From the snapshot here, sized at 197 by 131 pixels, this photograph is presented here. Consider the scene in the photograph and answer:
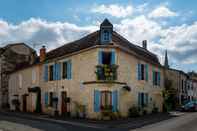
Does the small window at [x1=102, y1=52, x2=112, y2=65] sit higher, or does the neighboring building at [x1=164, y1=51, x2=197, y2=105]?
the small window at [x1=102, y1=52, x2=112, y2=65]

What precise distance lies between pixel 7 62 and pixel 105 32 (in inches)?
870

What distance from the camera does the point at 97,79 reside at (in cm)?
2886

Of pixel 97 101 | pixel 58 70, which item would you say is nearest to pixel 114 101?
pixel 97 101

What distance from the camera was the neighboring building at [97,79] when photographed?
28859 mm

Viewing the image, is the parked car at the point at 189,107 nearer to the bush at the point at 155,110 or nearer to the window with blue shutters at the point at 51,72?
the bush at the point at 155,110

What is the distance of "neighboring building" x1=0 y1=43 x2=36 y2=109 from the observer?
1861 inches

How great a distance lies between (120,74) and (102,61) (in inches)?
72.3

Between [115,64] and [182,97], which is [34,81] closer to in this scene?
[115,64]

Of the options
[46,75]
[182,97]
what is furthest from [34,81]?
[182,97]

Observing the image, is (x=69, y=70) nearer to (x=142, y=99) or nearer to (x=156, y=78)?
(x=142, y=99)

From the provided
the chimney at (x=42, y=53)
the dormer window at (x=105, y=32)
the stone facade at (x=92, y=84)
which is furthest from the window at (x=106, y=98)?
Answer: the chimney at (x=42, y=53)

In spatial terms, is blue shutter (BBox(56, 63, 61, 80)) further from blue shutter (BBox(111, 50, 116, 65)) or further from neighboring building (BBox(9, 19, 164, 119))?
blue shutter (BBox(111, 50, 116, 65))

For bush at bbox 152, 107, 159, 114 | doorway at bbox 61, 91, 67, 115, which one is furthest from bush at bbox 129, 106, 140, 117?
doorway at bbox 61, 91, 67, 115

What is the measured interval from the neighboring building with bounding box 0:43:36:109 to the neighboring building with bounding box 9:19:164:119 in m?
11.2
